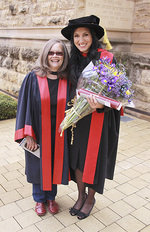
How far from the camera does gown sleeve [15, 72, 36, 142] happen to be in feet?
7.75

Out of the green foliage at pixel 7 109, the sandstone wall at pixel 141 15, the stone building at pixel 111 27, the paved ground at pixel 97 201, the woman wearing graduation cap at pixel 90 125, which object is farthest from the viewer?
the green foliage at pixel 7 109

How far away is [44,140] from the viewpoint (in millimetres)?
2447

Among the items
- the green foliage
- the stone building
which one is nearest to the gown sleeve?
the stone building

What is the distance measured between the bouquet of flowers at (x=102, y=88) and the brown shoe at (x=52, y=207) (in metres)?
1.01

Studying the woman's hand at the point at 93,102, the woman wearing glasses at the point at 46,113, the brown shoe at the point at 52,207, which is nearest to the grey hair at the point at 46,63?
the woman wearing glasses at the point at 46,113

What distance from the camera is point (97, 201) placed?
295 centimetres

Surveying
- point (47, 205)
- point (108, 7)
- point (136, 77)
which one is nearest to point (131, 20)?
point (108, 7)

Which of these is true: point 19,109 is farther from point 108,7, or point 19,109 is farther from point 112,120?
point 108,7

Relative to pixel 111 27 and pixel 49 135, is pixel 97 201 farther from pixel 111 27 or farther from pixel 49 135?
pixel 111 27

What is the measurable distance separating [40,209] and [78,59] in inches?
64.1

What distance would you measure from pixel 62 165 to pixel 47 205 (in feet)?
1.97

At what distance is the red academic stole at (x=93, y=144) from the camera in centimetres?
237

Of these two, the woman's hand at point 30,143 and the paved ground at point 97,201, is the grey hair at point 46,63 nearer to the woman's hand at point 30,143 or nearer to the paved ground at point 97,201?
the woman's hand at point 30,143

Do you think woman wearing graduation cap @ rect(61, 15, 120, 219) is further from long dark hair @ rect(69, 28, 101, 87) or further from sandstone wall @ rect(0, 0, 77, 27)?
sandstone wall @ rect(0, 0, 77, 27)
